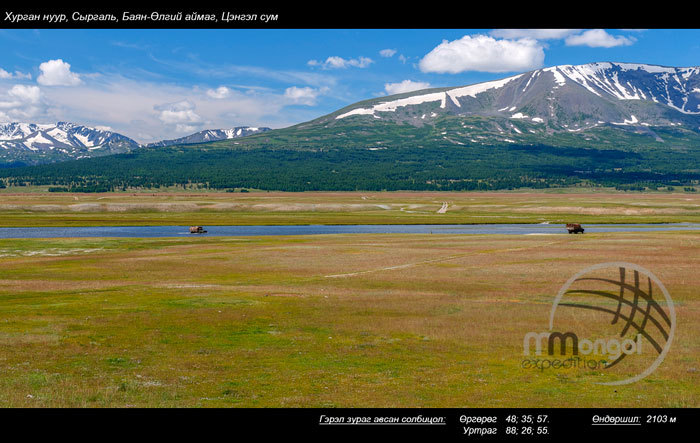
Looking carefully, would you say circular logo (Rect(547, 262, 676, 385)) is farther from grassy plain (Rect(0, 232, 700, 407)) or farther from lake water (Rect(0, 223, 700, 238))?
lake water (Rect(0, 223, 700, 238))

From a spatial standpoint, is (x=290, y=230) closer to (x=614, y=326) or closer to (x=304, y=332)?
(x=304, y=332)

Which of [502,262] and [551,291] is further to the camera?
[502,262]

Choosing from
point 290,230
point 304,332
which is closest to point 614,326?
point 304,332

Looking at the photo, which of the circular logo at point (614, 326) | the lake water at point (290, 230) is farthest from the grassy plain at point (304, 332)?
the lake water at point (290, 230)

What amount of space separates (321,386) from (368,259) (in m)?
52.3

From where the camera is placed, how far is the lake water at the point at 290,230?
12281 cm

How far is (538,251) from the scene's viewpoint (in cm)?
8225

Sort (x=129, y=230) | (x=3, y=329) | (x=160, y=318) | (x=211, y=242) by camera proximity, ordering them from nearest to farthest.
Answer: (x=3, y=329)
(x=160, y=318)
(x=211, y=242)
(x=129, y=230)

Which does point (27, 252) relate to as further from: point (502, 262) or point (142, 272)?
point (502, 262)

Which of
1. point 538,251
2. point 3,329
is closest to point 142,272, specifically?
point 3,329

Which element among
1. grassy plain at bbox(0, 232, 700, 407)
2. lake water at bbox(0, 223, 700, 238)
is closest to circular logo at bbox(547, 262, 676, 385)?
grassy plain at bbox(0, 232, 700, 407)

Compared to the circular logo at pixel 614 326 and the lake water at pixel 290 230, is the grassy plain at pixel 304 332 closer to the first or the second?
the circular logo at pixel 614 326

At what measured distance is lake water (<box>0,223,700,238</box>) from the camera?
122812 mm

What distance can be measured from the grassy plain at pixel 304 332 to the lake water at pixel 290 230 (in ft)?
162
